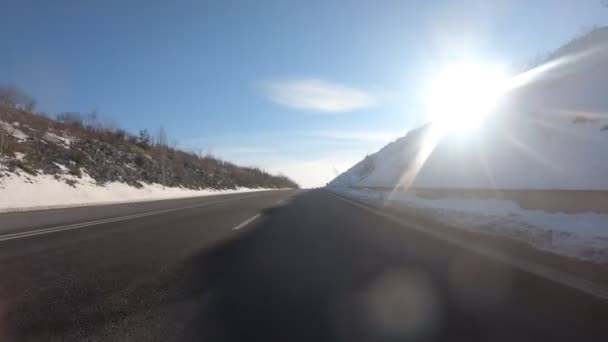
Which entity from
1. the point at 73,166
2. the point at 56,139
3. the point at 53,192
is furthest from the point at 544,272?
the point at 56,139

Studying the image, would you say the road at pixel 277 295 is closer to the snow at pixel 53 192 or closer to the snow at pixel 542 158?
the snow at pixel 542 158

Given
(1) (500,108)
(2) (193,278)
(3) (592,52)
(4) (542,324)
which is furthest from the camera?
(1) (500,108)

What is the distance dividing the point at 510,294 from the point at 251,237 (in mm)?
4641

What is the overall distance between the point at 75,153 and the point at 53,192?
22.5 feet

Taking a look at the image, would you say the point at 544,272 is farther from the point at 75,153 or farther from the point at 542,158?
the point at 75,153

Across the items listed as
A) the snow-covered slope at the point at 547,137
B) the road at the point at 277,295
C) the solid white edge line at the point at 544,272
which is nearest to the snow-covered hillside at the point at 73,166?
the road at the point at 277,295

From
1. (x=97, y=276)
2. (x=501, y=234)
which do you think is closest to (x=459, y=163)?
(x=501, y=234)

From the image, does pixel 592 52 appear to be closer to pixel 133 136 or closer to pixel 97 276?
pixel 97 276

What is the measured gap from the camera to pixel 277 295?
343cm

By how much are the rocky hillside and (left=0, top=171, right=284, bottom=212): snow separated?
1.44ft

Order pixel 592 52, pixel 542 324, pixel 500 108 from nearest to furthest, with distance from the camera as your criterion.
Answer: pixel 542 324, pixel 592 52, pixel 500 108

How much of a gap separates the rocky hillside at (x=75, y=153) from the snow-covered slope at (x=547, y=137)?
23.7m

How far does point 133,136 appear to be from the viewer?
39.2 m

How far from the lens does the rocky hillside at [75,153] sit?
19891 mm
